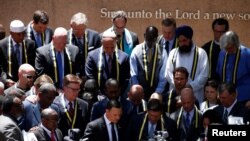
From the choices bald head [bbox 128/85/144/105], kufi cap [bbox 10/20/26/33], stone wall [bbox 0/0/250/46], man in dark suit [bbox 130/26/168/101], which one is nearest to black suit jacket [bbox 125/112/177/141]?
bald head [bbox 128/85/144/105]

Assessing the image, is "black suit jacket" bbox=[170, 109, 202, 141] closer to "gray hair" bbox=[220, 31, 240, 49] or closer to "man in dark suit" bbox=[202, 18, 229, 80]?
"gray hair" bbox=[220, 31, 240, 49]

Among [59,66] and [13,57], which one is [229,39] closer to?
[59,66]

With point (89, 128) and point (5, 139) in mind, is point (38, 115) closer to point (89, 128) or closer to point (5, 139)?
point (89, 128)

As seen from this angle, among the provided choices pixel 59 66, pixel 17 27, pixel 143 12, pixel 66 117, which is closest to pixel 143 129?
pixel 66 117

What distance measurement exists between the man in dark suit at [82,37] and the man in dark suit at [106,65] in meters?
0.49

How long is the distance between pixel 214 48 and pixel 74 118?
2623 mm

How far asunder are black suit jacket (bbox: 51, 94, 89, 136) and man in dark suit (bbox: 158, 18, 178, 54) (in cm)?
189

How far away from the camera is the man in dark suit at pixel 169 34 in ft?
60.4

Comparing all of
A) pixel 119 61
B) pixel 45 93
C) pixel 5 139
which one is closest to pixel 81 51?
pixel 119 61

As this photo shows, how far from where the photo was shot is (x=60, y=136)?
16.1 m

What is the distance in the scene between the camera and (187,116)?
17.1 meters

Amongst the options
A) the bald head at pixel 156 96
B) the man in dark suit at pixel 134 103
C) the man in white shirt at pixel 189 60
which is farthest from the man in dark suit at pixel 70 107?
the man in white shirt at pixel 189 60

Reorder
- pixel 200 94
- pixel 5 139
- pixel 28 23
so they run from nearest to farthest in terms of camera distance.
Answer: pixel 5 139
pixel 200 94
pixel 28 23

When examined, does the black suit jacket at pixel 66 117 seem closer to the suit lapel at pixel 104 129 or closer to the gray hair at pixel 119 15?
the suit lapel at pixel 104 129
